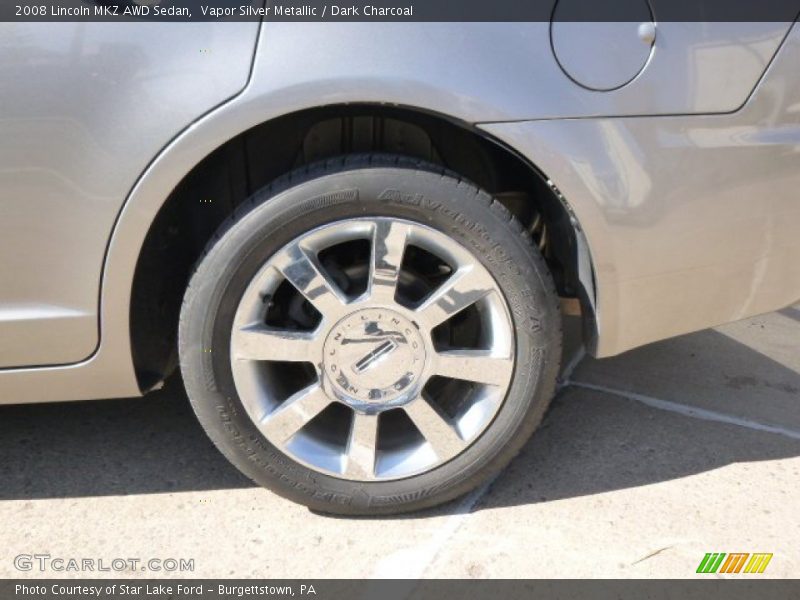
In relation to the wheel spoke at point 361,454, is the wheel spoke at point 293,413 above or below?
above

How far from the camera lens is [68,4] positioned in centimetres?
171

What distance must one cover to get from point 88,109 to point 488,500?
1473mm

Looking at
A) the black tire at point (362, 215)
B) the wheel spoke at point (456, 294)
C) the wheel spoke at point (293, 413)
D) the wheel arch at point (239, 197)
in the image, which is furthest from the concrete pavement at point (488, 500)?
the wheel spoke at point (456, 294)

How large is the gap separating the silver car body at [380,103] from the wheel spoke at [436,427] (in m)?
0.54

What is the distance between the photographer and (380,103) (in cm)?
181

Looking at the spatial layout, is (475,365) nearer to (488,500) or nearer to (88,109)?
(488,500)

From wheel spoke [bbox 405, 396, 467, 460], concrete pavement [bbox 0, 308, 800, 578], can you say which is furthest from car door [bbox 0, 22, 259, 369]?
wheel spoke [bbox 405, 396, 467, 460]

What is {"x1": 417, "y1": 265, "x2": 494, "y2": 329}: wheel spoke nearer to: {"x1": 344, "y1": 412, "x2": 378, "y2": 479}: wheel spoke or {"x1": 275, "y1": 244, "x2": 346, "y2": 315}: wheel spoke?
{"x1": 275, "y1": 244, "x2": 346, "y2": 315}: wheel spoke

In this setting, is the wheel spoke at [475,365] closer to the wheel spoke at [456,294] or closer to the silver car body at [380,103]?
the wheel spoke at [456,294]

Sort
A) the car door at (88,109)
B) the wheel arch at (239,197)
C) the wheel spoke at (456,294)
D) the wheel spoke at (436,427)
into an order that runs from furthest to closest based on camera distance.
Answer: the wheel spoke at (436,427) < the wheel spoke at (456,294) < the wheel arch at (239,197) < the car door at (88,109)

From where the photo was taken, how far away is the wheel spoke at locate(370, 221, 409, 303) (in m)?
1.93

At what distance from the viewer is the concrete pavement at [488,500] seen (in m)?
2.02

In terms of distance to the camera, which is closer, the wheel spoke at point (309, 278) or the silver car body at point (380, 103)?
the silver car body at point (380, 103)
